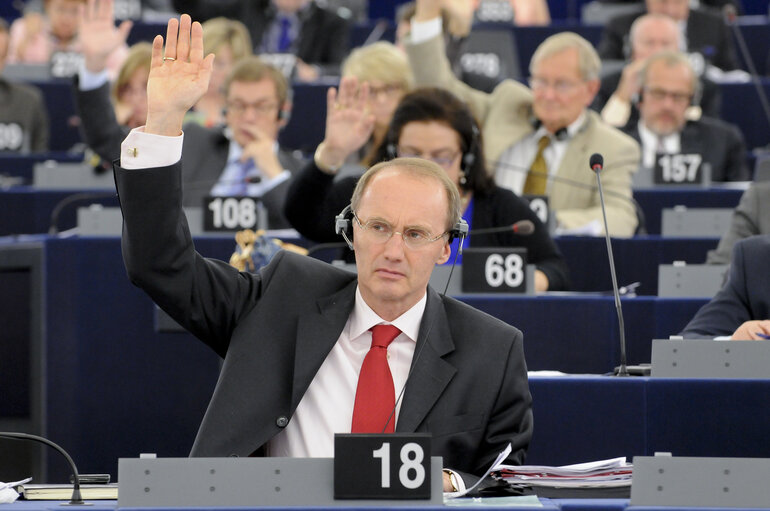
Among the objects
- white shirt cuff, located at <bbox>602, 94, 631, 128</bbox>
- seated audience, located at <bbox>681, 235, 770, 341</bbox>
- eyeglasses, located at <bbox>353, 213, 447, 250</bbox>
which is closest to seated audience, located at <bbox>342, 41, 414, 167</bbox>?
white shirt cuff, located at <bbox>602, 94, 631, 128</bbox>

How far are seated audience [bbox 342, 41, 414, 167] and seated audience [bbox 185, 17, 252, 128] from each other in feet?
3.06

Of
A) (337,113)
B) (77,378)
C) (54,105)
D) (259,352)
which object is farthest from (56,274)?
(54,105)

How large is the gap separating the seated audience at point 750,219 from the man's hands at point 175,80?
2.17 metres

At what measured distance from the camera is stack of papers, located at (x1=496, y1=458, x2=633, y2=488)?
91.7 inches

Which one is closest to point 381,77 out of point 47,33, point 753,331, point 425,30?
point 425,30

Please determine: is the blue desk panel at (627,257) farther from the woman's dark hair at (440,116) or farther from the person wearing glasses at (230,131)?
the person wearing glasses at (230,131)

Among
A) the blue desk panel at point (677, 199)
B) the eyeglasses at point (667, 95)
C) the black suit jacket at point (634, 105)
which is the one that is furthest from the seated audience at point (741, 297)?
the black suit jacket at point (634, 105)

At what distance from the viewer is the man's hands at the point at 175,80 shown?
2.42 m

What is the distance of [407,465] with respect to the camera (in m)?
1.97

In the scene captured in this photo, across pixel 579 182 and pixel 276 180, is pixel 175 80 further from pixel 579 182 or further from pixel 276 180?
pixel 579 182

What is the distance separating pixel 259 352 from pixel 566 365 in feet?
4.60

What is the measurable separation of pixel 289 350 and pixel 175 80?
524 millimetres

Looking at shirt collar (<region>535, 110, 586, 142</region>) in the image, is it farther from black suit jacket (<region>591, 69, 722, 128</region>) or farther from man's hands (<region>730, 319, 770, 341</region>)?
man's hands (<region>730, 319, 770, 341</region>)

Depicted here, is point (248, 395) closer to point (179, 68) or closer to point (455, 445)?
point (455, 445)
